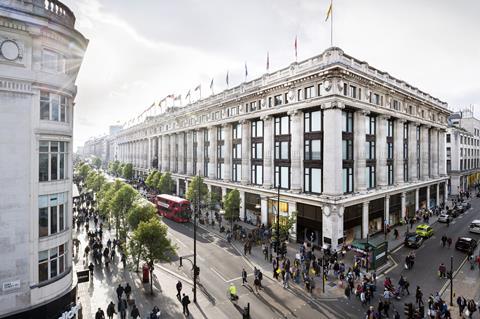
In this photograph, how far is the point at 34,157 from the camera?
51.0ft

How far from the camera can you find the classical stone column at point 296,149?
34.4 metres

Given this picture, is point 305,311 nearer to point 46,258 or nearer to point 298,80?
point 46,258

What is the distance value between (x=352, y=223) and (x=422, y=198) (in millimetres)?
27075

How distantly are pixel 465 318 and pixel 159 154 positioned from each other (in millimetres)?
75929

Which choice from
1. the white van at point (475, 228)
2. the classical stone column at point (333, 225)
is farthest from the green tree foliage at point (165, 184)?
the white van at point (475, 228)

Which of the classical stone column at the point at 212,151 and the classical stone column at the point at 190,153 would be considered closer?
the classical stone column at the point at 212,151

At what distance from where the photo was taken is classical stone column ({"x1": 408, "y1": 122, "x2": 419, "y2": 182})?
47.0 m

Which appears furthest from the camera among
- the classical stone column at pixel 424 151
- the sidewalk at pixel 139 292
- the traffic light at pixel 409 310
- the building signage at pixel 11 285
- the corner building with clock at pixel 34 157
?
the classical stone column at pixel 424 151

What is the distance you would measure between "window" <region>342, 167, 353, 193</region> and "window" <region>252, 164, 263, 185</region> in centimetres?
1297

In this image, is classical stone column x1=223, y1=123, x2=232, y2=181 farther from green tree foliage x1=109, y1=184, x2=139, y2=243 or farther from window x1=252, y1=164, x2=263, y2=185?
green tree foliage x1=109, y1=184, x2=139, y2=243

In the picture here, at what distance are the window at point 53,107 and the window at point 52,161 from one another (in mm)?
1571

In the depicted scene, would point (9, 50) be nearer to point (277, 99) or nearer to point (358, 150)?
point (277, 99)

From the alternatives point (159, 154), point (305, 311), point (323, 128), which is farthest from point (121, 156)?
point (305, 311)

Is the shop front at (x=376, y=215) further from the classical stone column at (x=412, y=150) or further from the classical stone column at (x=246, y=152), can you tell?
the classical stone column at (x=246, y=152)
